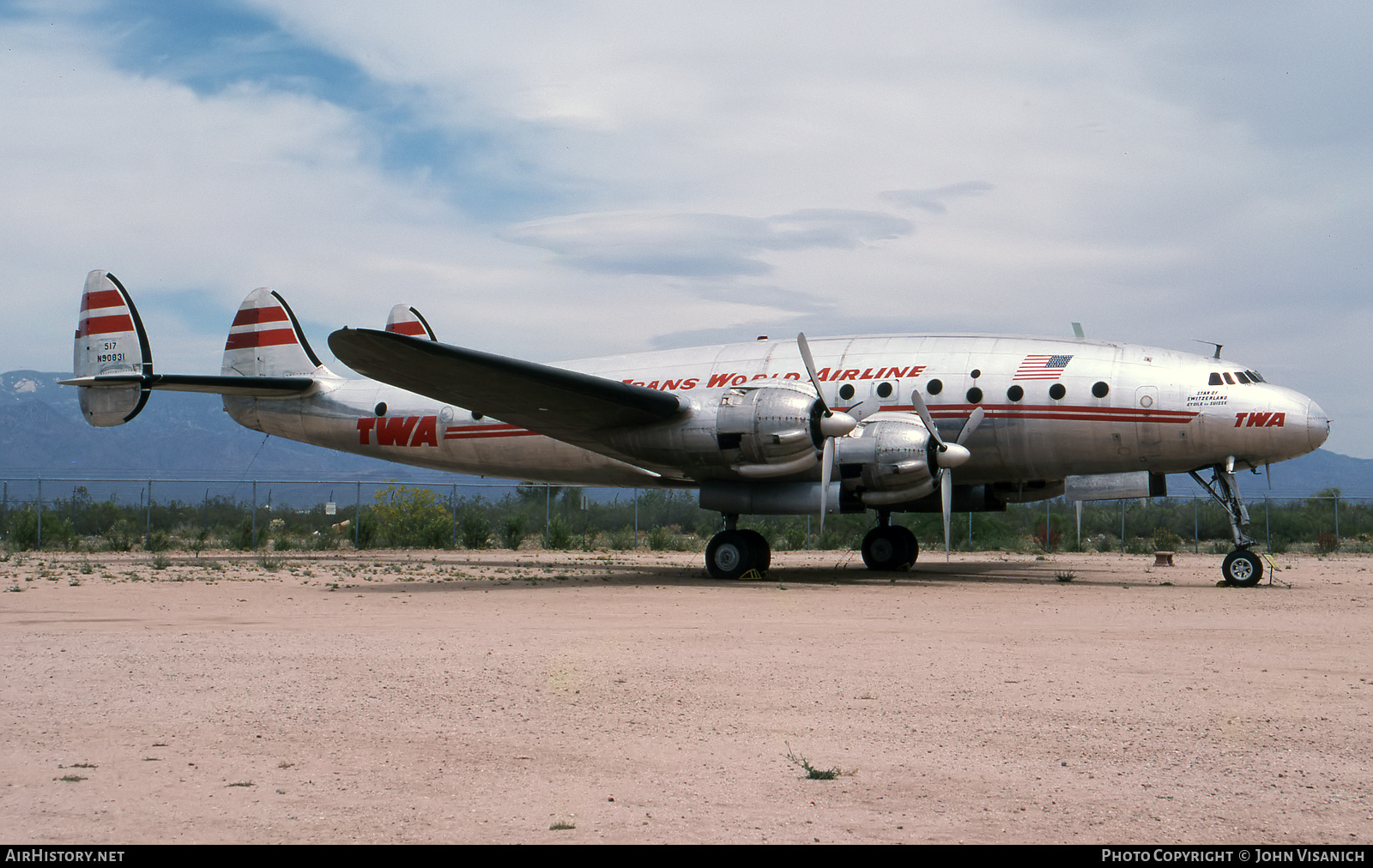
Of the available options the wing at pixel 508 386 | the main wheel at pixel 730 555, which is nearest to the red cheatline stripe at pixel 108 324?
the wing at pixel 508 386

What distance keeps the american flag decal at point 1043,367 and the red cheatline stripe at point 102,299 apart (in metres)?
18.6

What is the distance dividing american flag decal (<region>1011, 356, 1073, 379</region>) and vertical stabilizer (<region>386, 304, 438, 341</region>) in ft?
41.4

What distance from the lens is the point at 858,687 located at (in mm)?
7684

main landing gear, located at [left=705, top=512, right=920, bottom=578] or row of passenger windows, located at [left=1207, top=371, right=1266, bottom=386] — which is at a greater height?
row of passenger windows, located at [left=1207, top=371, right=1266, bottom=386]

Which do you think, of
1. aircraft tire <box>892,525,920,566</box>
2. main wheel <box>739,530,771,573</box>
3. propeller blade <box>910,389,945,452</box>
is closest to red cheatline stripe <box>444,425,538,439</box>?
main wheel <box>739,530,771,573</box>

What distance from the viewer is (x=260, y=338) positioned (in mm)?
24109

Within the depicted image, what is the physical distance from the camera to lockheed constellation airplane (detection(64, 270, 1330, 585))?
16641 mm

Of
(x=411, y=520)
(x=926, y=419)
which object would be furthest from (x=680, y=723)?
(x=411, y=520)

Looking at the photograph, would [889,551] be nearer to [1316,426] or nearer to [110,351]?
[1316,426]

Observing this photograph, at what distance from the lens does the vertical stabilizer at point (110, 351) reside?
2267cm

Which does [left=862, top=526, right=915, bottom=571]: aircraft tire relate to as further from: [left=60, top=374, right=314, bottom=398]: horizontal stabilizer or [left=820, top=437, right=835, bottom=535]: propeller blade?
[left=60, top=374, right=314, bottom=398]: horizontal stabilizer

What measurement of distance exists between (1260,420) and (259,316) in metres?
20.2
